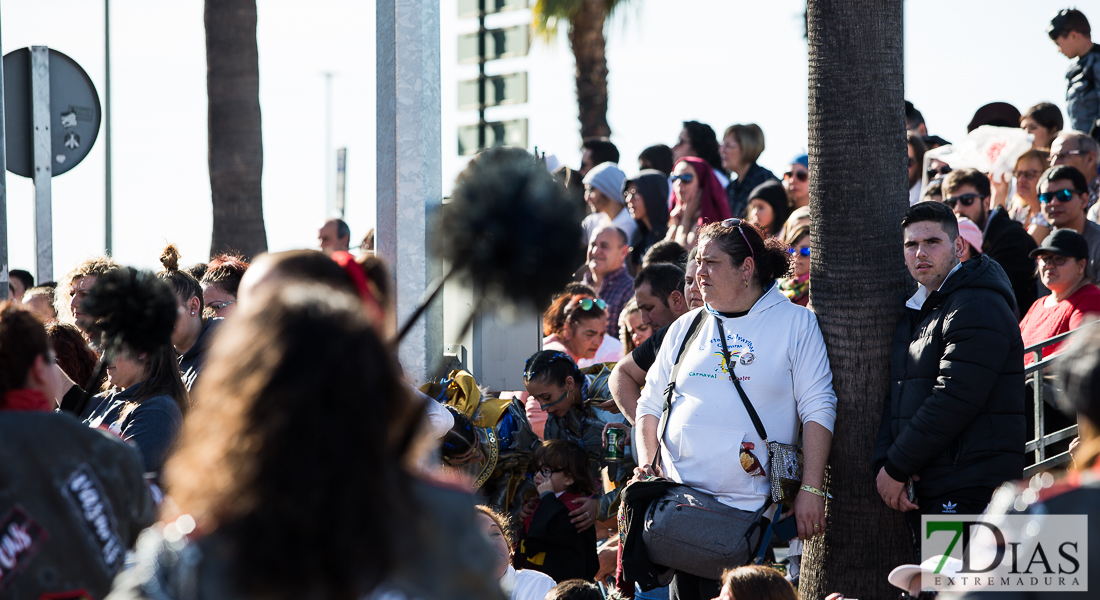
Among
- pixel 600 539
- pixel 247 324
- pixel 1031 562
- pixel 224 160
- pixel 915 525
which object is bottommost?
pixel 600 539

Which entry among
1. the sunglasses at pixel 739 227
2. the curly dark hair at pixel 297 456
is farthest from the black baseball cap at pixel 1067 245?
the curly dark hair at pixel 297 456

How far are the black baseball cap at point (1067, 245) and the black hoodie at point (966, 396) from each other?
1495 mm

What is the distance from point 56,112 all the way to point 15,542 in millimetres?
4846

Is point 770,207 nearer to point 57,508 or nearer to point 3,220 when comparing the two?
point 3,220

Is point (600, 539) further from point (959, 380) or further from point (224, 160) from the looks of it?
point (224, 160)

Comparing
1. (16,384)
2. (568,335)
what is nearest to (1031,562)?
(16,384)


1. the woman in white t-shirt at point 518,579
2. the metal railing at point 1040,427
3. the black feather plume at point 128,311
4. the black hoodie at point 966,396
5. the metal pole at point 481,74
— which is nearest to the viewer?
the black feather plume at point 128,311

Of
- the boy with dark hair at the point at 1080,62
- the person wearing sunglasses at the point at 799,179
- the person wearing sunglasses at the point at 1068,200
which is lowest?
the person wearing sunglasses at the point at 1068,200

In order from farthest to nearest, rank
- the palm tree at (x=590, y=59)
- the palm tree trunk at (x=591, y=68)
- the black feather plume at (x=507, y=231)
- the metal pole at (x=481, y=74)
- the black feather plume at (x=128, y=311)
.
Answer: the palm tree trunk at (x=591, y=68) → the palm tree at (x=590, y=59) → the metal pole at (x=481, y=74) → the black feather plume at (x=128, y=311) → the black feather plume at (x=507, y=231)

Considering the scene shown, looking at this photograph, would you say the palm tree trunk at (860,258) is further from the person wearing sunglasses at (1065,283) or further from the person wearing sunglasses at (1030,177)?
the person wearing sunglasses at (1030,177)

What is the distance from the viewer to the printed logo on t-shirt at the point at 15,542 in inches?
83.1

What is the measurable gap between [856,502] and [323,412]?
11.5 feet

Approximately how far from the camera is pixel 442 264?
2.16 m

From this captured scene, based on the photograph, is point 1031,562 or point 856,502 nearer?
point 1031,562
